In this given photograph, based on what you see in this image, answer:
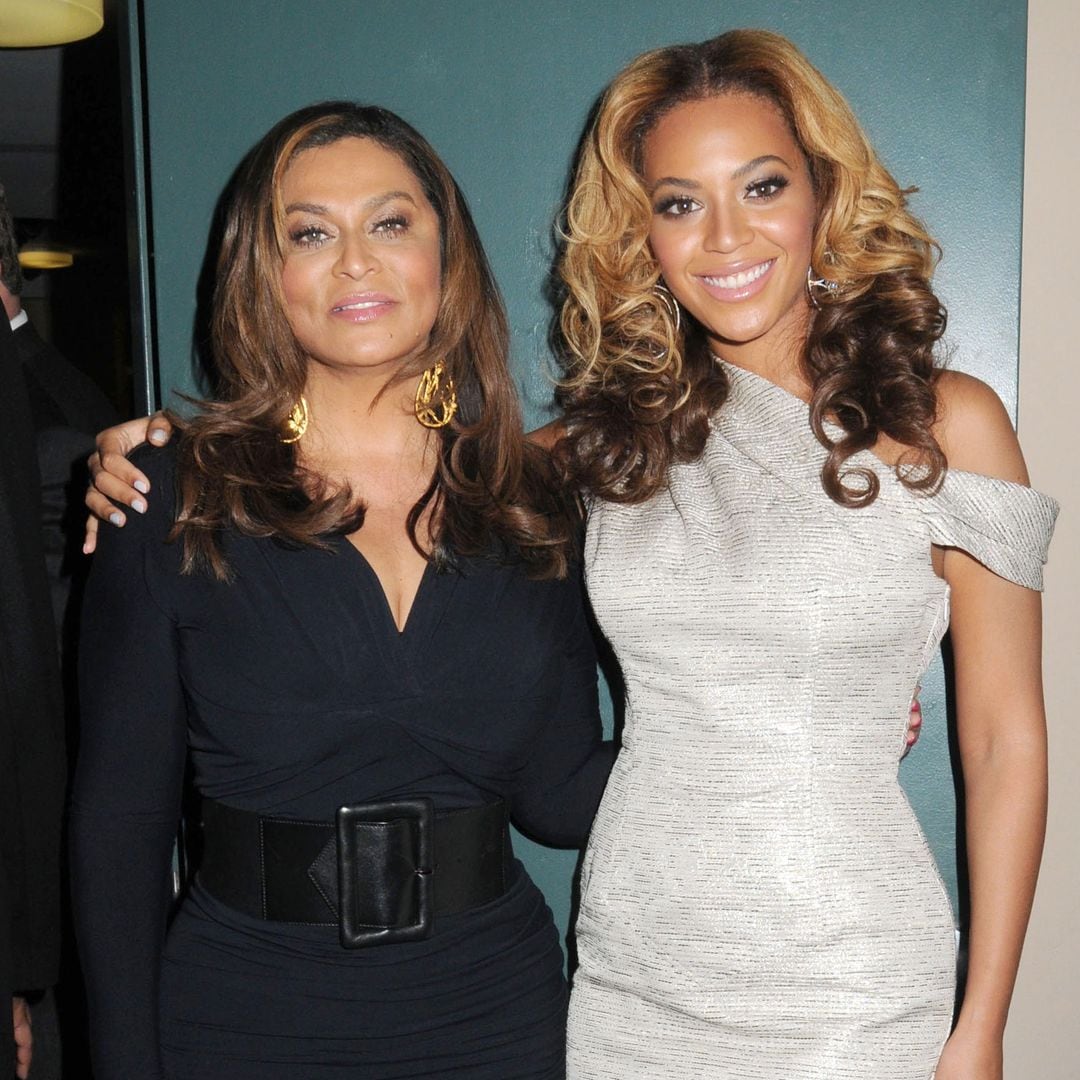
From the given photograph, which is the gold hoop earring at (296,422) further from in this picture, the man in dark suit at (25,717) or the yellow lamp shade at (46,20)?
the yellow lamp shade at (46,20)

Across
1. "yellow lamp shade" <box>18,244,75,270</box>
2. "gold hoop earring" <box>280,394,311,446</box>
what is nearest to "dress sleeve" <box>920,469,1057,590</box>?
"gold hoop earring" <box>280,394,311,446</box>

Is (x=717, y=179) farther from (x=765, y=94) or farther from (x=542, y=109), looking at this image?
(x=542, y=109)

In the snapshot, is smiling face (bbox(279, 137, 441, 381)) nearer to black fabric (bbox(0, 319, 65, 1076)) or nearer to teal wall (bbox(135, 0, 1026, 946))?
teal wall (bbox(135, 0, 1026, 946))

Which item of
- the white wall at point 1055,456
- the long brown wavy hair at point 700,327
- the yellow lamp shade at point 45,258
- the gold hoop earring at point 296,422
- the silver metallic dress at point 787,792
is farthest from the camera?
the yellow lamp shade at point 45,258

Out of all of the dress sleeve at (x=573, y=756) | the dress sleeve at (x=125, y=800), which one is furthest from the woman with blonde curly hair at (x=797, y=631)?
the dress sleeve at (x=125, y=800)

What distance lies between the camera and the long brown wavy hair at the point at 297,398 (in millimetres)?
1554

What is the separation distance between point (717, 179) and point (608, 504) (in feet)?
1.43

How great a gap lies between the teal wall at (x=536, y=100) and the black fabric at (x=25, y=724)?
13.6 inches

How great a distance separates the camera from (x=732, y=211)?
1545 mm

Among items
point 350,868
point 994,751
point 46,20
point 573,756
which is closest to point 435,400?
point 573,756

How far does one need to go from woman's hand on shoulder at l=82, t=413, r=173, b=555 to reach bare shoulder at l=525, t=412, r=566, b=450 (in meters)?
0.52

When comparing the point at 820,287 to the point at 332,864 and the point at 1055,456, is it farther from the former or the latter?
the point at 332,864

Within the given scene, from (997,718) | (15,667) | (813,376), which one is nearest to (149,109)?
(15,667)

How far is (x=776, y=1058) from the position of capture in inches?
56.5
